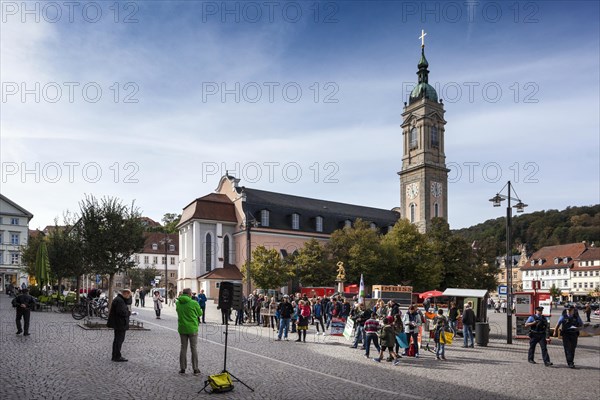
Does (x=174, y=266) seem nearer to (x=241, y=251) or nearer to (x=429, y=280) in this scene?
(x=241, y=251)

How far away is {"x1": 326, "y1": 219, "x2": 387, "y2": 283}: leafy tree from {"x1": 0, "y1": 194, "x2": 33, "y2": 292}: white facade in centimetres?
5211

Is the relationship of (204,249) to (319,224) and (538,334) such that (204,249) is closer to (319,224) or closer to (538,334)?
(319,224)

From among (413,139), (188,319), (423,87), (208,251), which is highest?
(423,87)

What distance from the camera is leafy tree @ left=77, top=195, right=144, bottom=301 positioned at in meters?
26.9

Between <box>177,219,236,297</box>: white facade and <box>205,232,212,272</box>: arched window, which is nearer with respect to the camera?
<box>177,219,236,297</box>: white facade

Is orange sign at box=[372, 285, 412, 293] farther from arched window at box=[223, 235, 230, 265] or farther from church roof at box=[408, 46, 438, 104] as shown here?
church roof at box=[408, 46, 438, 104]

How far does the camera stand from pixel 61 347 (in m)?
17.4

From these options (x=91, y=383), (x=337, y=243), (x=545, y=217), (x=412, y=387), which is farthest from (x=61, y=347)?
(x=545, y=217)

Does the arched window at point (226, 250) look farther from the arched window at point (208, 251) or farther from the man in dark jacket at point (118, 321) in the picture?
the man in dark jacket at point (118, 321)

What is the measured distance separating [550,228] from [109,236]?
149532 mm

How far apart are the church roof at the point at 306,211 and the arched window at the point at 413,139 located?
1226cm

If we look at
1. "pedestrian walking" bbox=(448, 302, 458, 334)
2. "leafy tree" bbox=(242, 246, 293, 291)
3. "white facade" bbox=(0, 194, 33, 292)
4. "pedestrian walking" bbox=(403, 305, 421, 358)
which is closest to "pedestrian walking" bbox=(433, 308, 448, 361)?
"pedestrian walking" bbox=(403, 305, 421, 358)

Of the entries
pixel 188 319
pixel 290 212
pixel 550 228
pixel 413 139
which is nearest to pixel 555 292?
pixel 550 228

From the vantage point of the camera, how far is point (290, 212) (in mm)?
79250
